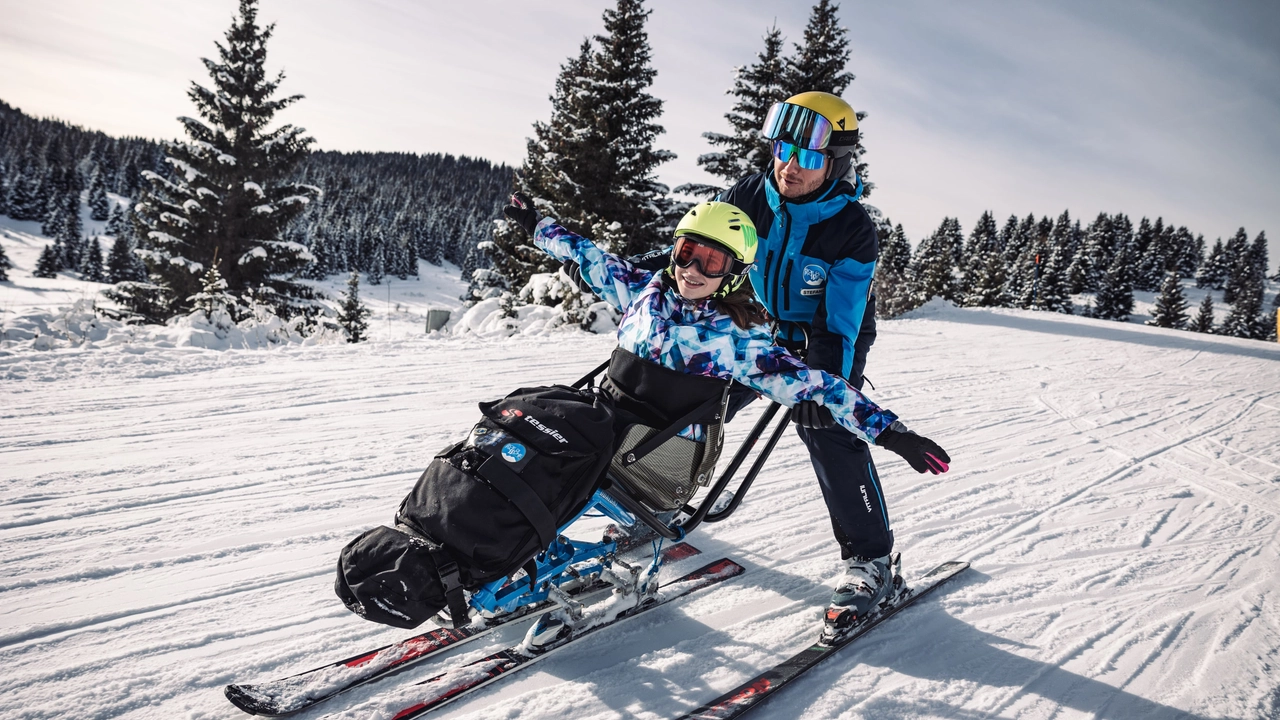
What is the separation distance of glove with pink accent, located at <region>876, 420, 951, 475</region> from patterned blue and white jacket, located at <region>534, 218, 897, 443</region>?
47 mm

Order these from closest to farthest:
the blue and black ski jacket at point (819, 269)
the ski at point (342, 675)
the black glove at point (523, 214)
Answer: the ski at point (342, 675)
the blue and black ski jacket at point (819, 269)
the black glove at point (523, 214)

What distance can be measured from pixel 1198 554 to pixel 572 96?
17784 mm

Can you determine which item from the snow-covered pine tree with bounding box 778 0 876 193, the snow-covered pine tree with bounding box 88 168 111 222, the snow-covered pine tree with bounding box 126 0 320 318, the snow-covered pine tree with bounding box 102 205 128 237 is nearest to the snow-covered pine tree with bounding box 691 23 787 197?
the snow-covered pine tree with bounding box 778 0 876 193

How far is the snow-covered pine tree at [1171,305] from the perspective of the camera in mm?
46000

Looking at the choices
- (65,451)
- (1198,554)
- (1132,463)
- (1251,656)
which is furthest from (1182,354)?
(65,451)

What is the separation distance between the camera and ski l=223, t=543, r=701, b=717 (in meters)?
2.02

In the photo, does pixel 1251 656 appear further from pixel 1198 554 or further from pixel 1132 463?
pixel 1132 463

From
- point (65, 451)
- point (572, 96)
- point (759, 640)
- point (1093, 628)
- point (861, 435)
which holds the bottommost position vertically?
point (65, 451)

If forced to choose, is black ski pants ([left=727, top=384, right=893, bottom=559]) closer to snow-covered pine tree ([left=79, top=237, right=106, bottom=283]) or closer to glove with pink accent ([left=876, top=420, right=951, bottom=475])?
glove with pink accent ([left=876, top=420, right=951, bottom=475])

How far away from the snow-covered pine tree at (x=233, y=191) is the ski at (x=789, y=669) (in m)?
17.0

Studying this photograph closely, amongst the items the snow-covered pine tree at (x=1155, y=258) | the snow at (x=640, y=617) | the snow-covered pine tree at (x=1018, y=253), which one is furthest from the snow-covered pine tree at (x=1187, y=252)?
the snow at (x=640, y=617)

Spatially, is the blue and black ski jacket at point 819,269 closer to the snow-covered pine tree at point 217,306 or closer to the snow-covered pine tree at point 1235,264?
the snow-covered pine tree at point 217,306

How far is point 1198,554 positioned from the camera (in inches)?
143

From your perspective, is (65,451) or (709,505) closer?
(709,505)
